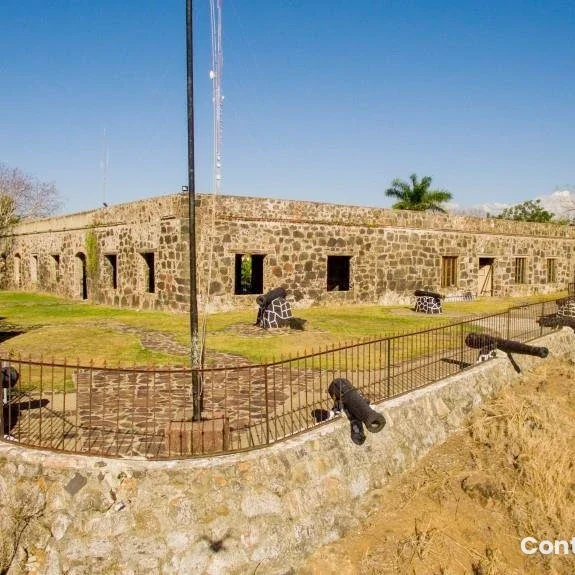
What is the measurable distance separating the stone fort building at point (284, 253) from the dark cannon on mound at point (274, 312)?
2160 mm

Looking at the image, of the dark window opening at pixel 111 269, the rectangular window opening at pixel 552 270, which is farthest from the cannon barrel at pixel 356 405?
the rectangular window opening at pixel 552 270

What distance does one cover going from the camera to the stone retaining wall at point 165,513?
4.76m

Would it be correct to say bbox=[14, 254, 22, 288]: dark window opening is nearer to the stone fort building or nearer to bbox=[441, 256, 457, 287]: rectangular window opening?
the stone fort building

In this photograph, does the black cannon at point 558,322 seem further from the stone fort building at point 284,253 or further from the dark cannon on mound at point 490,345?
the stone fort building at point 284,253

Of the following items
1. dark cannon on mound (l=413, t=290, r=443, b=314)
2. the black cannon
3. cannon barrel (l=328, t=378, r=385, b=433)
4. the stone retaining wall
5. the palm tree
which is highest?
the palm tree

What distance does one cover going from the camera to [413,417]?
7.37 m

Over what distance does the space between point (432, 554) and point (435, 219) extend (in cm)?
1631

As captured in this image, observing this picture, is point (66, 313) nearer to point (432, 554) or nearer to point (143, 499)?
point (143, 499)

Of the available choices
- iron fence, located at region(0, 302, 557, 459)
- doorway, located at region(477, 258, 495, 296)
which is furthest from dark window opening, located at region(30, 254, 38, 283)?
doorway, located at region(477, 258, 495, 296)

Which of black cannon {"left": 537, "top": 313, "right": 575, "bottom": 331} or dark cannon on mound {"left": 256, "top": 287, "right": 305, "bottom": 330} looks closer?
dark cannon on mound {"left": 256, "top": 287, "right": 305, "bottom": 330}

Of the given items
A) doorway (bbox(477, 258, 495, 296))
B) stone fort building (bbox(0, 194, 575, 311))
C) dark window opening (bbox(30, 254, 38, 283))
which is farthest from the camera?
dark window opening (bbox(30, 254, 38, 283))

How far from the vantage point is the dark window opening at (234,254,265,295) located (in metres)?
17.2

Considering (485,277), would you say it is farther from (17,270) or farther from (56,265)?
(17,270)

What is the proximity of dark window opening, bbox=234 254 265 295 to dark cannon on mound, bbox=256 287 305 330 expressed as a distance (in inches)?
136
